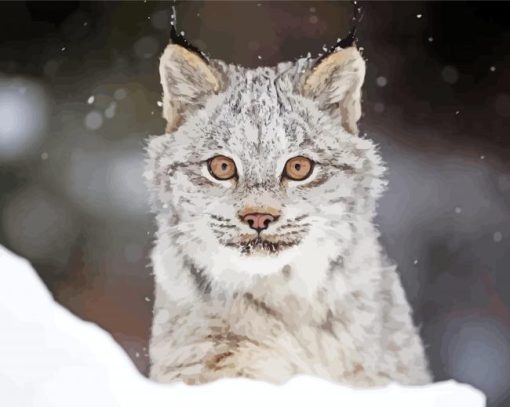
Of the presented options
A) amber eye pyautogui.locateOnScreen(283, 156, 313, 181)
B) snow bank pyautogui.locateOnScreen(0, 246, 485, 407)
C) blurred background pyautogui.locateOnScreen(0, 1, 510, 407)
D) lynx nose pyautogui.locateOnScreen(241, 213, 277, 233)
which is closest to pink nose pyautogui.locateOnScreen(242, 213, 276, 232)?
lynx nose pyautogui.locateOnScreen(241, 213, 277, 233)

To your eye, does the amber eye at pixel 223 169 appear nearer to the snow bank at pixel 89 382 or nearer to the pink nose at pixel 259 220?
the pink nose at pixel 259 220

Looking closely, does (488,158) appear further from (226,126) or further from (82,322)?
(82,322)

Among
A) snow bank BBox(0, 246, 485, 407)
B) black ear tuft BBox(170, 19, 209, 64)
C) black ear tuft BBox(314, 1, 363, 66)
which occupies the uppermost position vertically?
black ear tuft BBox(314, 1, 363, 66)

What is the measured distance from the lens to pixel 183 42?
181 cm

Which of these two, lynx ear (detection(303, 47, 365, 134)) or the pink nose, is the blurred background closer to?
lynx ear (detection(303, 47, 365, 134))

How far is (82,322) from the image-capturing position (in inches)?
68.5

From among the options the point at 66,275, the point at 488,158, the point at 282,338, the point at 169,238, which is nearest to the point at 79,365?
the point at 66,275

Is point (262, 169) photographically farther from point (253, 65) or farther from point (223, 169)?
point (253, 65)

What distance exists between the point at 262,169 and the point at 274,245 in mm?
192

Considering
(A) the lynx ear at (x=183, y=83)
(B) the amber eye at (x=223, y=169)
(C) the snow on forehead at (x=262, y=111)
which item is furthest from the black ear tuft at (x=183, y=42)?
(B) the amber eye at (x=223, y=169)

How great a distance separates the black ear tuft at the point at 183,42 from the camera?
1.79 m

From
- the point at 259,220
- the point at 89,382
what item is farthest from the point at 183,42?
the point at 89,382

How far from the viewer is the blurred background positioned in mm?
1756

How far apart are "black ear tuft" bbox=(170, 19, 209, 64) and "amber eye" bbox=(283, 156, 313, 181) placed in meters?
0.36
